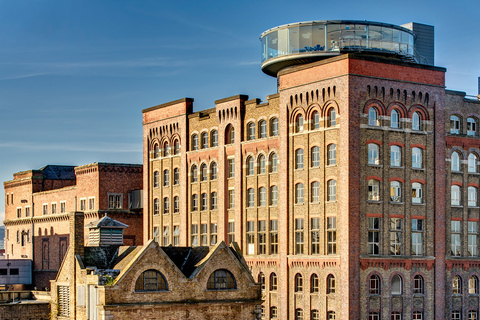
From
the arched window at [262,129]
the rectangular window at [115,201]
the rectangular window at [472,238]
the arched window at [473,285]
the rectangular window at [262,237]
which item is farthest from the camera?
the rectangular window at [115,201]

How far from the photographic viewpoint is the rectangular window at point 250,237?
82.3 m

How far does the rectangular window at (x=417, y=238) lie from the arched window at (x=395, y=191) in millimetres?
2222

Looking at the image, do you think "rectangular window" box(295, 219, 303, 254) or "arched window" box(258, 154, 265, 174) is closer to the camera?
"rectangular window" box(295, 219, 303, 254)

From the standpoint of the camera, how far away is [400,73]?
7400 cm

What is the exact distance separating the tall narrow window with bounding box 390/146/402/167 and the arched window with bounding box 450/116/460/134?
19.7 ft

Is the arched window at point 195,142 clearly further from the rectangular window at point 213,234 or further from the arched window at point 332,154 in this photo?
the arched window at point 332,154

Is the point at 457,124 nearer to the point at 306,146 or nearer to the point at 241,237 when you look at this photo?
the point at 306,146

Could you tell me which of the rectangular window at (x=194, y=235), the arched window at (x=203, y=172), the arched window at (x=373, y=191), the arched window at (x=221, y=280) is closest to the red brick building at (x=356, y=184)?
the arched window at (x=373, y=191)

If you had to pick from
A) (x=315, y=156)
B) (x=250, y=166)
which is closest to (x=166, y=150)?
(x=250, y=166)

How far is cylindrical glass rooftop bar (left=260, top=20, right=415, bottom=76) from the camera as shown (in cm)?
7831

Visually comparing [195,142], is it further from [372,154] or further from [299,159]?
[372,154]

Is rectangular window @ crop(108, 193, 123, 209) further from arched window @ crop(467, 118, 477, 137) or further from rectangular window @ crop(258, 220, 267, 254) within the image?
arched window @ crop(467, 118, 477, 137)

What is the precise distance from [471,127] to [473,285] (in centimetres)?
1264

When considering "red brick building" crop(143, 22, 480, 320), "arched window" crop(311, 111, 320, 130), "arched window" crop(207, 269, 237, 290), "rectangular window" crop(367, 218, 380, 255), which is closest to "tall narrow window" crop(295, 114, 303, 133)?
"red brick building" crop(143, 22, 480, 320)
